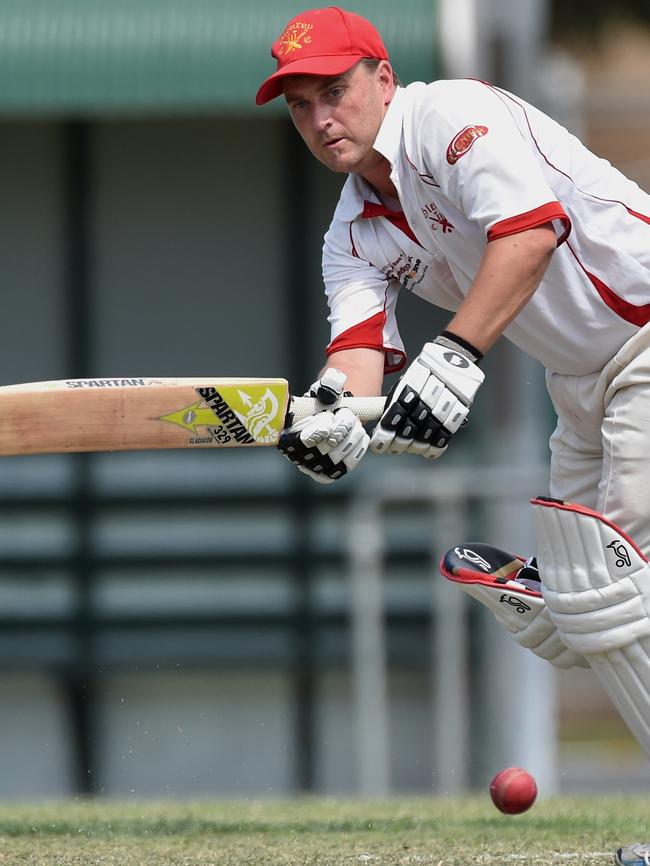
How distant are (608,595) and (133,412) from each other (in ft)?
3.62

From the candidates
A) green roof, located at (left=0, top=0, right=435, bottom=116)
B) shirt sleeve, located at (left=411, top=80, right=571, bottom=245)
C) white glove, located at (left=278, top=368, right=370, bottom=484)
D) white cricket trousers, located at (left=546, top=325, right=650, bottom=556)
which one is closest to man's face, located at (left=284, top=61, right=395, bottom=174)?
shirt sleeve, located at (left=411, top=80, right=571, bottom=245)

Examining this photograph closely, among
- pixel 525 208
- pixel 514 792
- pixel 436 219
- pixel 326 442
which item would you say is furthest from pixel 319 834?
pixel 525 208

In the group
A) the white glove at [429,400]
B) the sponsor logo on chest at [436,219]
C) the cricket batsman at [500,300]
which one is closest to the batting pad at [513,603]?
the cricket batsman at [500,300]

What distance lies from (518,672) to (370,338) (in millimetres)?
4616

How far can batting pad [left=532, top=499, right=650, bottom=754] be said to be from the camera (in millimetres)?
3805

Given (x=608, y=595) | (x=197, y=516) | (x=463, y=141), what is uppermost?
(x=463, y=141)

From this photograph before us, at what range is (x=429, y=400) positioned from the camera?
12.5ft

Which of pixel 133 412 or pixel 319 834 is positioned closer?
pixel 133 412

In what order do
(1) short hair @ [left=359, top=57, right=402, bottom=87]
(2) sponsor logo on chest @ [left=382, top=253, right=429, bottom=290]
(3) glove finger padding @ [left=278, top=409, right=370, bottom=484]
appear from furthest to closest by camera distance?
(2) sponsor logo on chest @ [left=382, top=253, right=429, bottom=290], (1) short hair @ [left=359, top=57, right=402, bottom=87], (3) glove finger padding @ [left=278, top=409, right=370, bottom=484]

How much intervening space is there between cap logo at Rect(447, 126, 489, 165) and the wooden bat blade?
620 mm

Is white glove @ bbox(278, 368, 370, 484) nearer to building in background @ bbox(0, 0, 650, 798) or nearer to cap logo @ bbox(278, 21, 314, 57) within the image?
cap logo @ bbox(278, 21, 314, 57)

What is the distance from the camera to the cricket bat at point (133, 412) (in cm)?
399

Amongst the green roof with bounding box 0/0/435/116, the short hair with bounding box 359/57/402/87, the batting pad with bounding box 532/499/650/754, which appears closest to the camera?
the batting pad with bounding box 532/499/650/754

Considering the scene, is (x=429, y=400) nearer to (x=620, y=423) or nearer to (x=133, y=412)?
(x=620, y=423)
